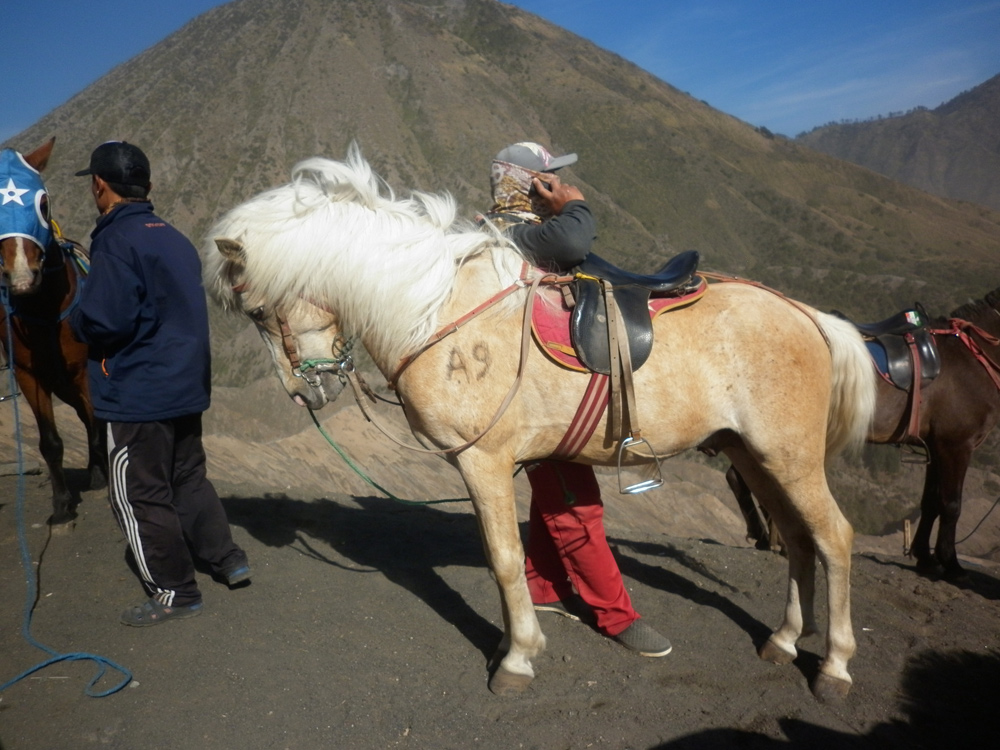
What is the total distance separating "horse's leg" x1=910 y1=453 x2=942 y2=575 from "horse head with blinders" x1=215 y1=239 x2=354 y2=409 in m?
4.96

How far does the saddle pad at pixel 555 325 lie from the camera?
3.10 meters

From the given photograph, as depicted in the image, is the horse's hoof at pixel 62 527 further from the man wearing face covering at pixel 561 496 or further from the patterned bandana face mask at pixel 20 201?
the man wearing face covering at pixel 561 496

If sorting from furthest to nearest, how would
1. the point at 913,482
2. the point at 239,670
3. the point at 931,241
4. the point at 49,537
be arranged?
the point at 931,241 < the point at 913,482 < the point at 49,537 < the point at 239,670

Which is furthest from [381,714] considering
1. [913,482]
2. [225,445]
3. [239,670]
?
[913,482]

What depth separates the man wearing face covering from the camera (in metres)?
3.28


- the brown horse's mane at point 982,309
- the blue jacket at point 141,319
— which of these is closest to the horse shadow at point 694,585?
the blue jacket at point 141,319

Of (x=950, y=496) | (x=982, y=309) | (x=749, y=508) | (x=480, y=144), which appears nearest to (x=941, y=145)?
(x=480, y=144)

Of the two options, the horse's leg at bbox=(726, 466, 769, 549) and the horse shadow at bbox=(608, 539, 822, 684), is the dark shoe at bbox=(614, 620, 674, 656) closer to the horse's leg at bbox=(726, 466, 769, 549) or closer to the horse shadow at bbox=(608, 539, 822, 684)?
the horse shadow at bbox=(608, 539, 822, 684)

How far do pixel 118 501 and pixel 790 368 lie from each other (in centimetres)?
342

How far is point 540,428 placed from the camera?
3.17 meters

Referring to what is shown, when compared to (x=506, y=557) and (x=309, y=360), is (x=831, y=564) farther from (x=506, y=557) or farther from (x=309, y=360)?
(x=309, y=360)

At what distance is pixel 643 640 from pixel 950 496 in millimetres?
3421

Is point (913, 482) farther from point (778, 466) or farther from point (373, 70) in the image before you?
point (373, 70)

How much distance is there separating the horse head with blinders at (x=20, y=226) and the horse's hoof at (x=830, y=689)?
4.77 m
